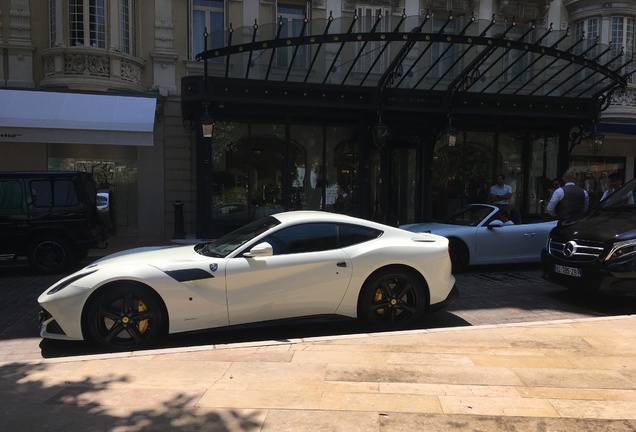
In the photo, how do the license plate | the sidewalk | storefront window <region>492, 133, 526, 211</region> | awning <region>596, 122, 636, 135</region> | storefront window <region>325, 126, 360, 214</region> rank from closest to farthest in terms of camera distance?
the sidewalk, the license plate, storefront window <region>325, 126, 360, 214</region>, awning <region>596, 122, 636, 135</region>, storefront window <region>492, 133, 526, 211</region>

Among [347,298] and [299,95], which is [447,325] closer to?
[347,298]

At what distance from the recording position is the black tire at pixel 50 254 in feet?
30.3

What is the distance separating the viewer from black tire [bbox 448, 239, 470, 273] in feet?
30.1

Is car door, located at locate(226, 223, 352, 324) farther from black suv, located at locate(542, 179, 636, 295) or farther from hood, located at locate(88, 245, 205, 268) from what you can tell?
black suv, located at locate(542, 179, 636, 295)

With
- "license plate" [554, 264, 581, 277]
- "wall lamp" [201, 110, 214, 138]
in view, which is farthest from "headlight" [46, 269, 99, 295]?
"wall lamp" [201, 110, 214, 138]

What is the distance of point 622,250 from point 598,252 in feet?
0.88

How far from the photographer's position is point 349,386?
3750 mm

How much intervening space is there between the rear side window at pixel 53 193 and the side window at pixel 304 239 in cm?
597

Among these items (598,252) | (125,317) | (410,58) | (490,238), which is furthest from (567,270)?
(410,58)

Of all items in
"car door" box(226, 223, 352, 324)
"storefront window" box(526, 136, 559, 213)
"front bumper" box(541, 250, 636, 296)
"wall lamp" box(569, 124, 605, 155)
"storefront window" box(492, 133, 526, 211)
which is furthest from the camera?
"storefront window" box(526, 136, 559, 213)

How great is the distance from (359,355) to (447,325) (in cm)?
180

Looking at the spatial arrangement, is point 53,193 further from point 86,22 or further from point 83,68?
point 86,22

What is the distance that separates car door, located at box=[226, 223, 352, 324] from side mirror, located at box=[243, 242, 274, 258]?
0.05m

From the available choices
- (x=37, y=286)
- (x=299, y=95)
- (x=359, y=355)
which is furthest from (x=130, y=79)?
(x=359, y=355)
